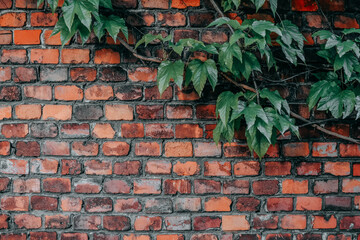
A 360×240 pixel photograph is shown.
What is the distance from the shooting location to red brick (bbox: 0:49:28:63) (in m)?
1.30

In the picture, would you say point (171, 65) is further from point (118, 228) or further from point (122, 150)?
point (118, 228)

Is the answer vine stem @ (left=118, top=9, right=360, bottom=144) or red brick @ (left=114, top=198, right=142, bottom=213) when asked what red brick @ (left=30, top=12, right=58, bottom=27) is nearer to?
vine stem @ (left=118, top=9, right=360, bottom=144)

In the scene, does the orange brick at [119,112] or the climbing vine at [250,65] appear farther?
the orange brick at [119,112]

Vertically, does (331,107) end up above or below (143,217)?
above

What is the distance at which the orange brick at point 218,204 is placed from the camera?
4.31ft

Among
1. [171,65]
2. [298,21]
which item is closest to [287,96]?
[298,21]

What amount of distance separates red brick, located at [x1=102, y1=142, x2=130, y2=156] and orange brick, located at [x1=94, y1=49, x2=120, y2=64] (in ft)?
1.24

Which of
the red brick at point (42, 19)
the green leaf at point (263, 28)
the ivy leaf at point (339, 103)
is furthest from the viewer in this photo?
the red brick at point (42, 19)

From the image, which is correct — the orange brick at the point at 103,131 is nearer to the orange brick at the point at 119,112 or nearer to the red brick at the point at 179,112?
the orange brick at the point at 119,112

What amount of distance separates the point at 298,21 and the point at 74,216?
54.4 inches

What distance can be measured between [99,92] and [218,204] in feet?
2.49

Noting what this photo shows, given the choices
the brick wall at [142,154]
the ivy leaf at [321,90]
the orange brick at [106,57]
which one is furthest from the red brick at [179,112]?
the ivy leaf at [321,90]

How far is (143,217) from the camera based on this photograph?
51.7 inches

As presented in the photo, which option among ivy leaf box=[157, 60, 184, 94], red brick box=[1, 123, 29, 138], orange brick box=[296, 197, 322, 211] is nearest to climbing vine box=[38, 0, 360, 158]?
ivy leaf box=[157, 60, 184, 94]
